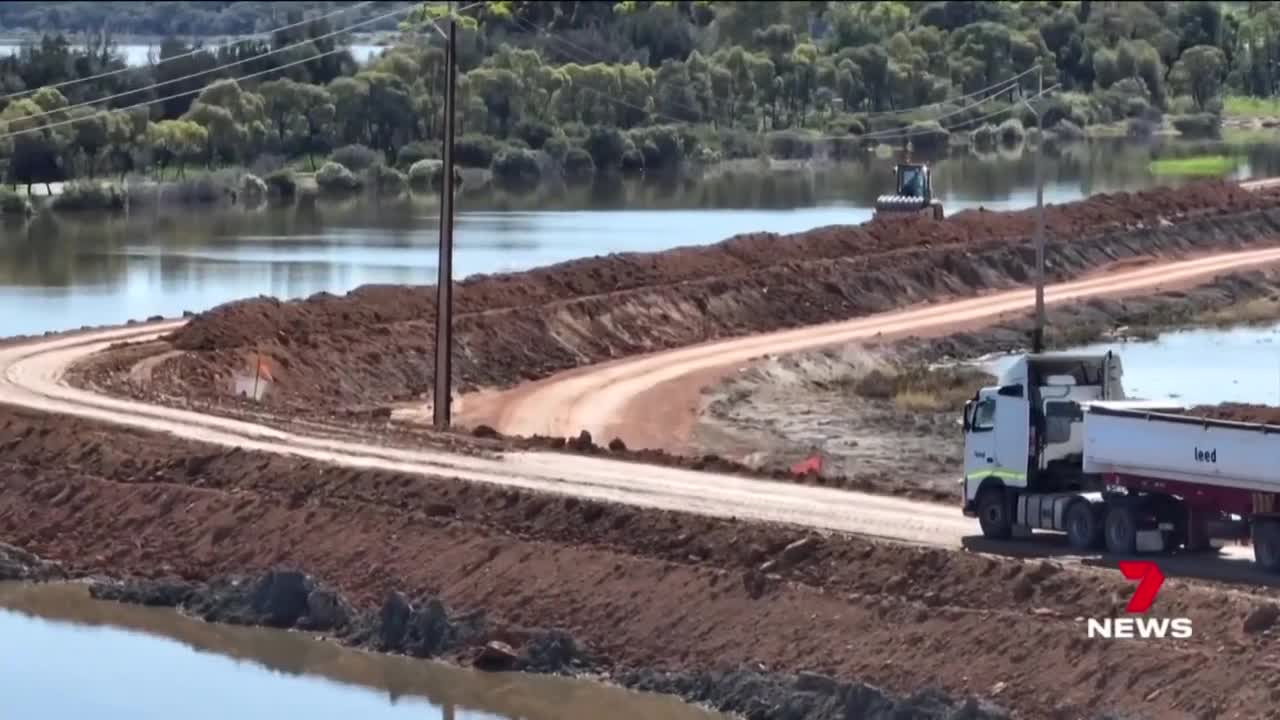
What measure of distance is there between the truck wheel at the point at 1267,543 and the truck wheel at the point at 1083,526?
241 centimetres

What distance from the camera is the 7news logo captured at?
27562mm

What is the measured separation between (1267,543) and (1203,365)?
32797 mm

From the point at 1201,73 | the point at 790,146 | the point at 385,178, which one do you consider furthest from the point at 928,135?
the point at 385,178

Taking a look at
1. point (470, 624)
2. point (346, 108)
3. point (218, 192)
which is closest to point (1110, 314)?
point (470, 624)

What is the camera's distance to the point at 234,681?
3312 cm

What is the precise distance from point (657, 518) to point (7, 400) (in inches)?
702

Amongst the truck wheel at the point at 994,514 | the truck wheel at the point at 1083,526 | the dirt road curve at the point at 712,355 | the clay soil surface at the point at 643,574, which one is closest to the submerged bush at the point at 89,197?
the dirt road curve at the point at 712,355

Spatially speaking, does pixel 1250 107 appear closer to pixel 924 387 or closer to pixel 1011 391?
pixel 924 387

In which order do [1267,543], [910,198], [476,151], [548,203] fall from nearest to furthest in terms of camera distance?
[1267,543] → [910,198] → [548,203] → [476,151]

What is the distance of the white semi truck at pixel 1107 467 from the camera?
97.1 feet

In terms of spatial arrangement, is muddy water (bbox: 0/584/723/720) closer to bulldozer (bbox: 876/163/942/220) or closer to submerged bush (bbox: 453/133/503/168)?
bulldozer (bbox: 876/163/942/220)

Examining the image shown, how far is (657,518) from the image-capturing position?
3453cm

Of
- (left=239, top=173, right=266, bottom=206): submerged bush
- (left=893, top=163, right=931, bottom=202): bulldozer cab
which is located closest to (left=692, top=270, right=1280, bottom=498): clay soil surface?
(left=893, top=163, right=931, bottom=202): bulldozer cab

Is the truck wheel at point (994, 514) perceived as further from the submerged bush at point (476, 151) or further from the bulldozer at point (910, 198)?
the submerged bush at point (476, 151)
